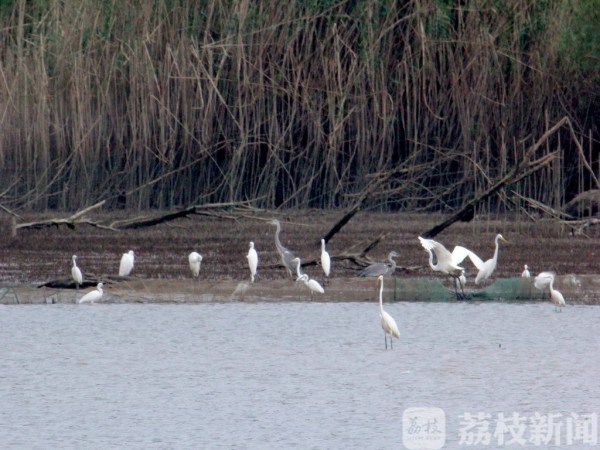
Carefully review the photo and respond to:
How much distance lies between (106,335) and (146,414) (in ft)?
8.59

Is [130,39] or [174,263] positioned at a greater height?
[130,39]

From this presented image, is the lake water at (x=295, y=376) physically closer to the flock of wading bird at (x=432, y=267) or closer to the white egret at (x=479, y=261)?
the flock of wading bird at (x=432, y=267)

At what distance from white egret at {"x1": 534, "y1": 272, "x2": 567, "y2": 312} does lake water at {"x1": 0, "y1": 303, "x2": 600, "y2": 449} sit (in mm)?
103

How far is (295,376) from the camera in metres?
7.67

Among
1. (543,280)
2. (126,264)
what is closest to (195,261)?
(126,264)

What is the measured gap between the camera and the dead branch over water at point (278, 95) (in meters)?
16.1

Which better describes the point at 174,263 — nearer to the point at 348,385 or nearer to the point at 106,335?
the point at 106,335

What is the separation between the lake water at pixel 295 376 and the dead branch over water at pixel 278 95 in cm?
611

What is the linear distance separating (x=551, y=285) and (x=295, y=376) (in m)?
2.94

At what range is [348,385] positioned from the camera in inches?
290

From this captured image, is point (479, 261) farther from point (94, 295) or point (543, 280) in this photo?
point (94, 295)

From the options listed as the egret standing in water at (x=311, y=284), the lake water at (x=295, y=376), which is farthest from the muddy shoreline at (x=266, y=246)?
the lake water at (x=295, y=376)

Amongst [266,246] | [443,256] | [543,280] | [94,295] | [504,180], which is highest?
[504,180]

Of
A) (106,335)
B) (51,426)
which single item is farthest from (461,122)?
(51,426)
